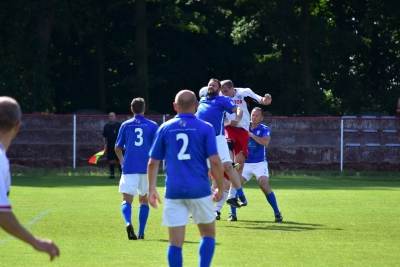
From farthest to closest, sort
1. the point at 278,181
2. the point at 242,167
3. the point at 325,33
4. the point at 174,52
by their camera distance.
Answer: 1. the point at 174,52
2. the point at 325,33
3. the point at 278,181
4. the point at 242,167

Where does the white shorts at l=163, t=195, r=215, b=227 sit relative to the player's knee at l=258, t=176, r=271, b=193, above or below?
above

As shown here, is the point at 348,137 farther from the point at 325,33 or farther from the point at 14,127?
the point at 14,127

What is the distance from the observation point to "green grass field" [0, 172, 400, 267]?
13867 mm

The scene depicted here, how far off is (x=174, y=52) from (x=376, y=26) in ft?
35.8

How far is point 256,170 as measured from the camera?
2006 centimetres

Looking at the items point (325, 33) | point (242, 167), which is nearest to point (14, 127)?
point (242, 167)

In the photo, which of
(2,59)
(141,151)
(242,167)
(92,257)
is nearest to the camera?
(92,257)

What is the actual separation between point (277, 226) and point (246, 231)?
1.12m

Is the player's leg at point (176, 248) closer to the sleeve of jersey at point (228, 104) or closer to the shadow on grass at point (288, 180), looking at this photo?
the sleeve of jersey at point (228, 104)

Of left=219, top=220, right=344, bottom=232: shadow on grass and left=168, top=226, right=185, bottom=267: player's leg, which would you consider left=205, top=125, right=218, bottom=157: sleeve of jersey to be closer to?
left=168, top=226, right=185, bottom=267: player's leg

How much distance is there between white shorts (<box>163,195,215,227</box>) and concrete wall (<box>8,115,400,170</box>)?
3089 cm

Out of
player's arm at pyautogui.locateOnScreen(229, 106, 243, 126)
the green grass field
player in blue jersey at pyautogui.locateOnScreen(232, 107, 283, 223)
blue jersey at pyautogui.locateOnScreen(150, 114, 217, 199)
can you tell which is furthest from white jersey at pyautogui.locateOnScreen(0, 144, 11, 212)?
player in blue jersey at pyautogui.locateOnScreen(232, 107, 283, 223)

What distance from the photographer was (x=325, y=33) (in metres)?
53.1

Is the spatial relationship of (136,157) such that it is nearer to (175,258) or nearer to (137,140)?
(137,140)
